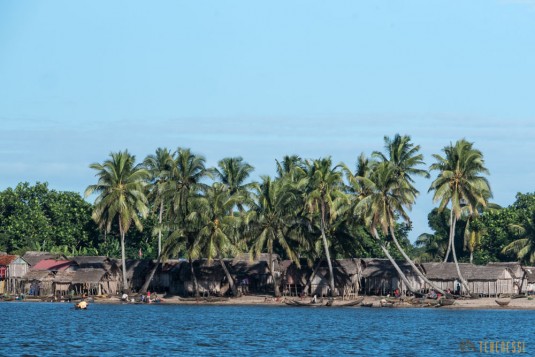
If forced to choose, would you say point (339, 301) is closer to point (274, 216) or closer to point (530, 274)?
point (274, 216)

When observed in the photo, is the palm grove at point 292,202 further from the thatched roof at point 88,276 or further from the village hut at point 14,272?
the village hut at point 14,272

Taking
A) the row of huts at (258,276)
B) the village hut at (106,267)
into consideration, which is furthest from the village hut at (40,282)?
the village hut at (106,267)

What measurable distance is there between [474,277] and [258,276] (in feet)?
78.1

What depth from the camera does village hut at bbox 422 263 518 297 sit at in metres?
99.1

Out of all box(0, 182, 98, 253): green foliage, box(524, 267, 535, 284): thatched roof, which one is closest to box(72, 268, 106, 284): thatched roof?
box(0, 182, 98, 253): green foliage

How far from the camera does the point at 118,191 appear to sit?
95438mm

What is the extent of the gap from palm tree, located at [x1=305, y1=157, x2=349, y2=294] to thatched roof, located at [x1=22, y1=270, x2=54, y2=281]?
106 feet

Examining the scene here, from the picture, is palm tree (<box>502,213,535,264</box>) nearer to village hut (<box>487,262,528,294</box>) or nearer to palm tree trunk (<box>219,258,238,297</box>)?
village hut (<box>487,262,528,294</box>)

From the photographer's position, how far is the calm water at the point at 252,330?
53938mm

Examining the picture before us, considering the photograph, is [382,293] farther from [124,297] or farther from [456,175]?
[124,297]

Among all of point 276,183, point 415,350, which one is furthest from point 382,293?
point 415,350

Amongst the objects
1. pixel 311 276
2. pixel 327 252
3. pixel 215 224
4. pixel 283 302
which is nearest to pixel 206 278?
pixel 283 302

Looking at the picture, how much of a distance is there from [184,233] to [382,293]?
23184mm

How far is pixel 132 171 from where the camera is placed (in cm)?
9738
